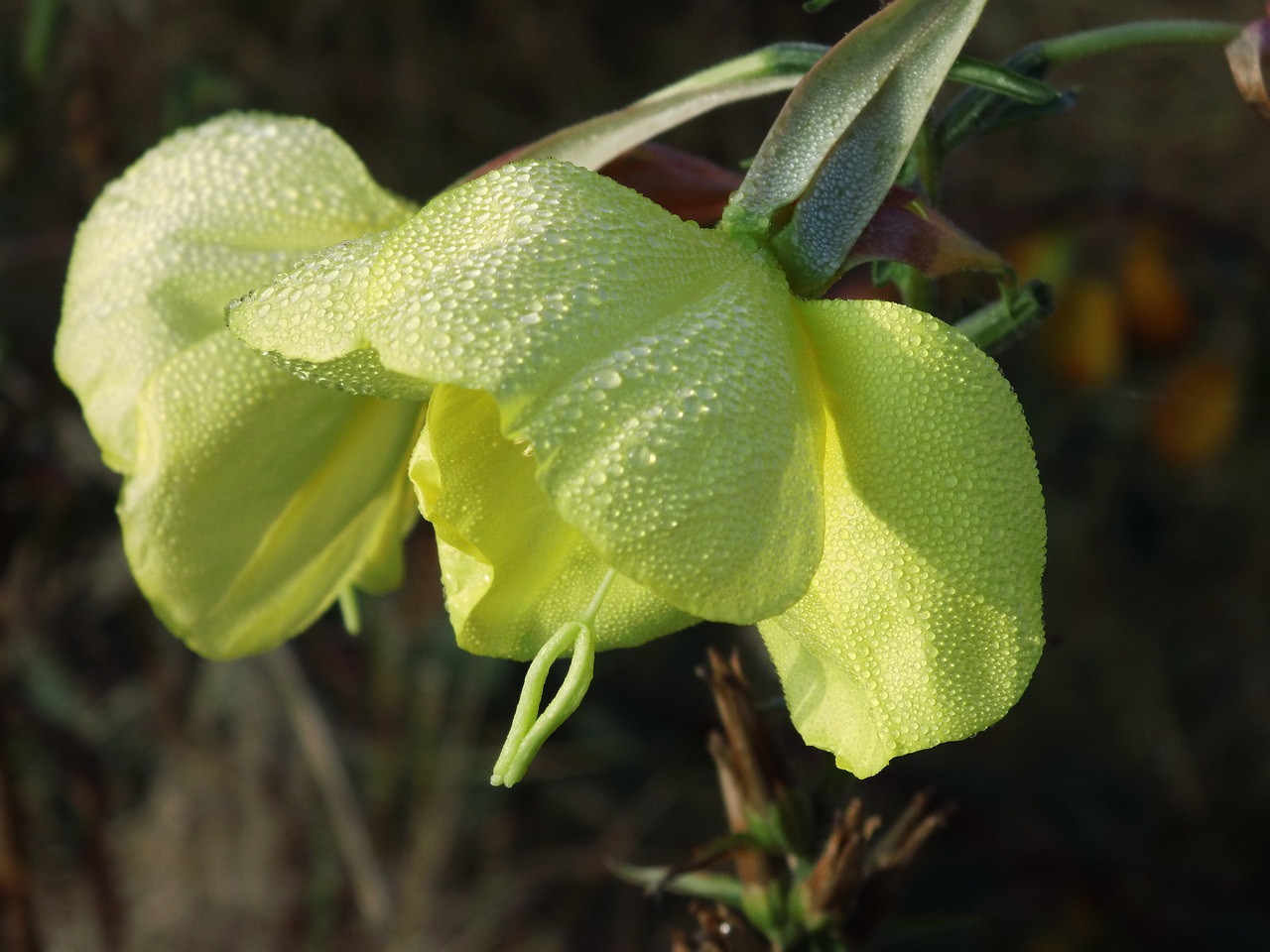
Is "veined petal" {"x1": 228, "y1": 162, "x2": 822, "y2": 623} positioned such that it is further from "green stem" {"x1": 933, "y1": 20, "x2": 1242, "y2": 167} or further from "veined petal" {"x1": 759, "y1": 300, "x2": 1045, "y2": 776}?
"green stem" {"x1": 933, "y1": 20, "x2": 1242, "y2": 167}

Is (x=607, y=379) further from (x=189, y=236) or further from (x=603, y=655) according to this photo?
(x=603, y=655)

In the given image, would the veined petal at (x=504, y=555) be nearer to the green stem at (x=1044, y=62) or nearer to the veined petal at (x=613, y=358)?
the veined petal at (x=613, y=358)

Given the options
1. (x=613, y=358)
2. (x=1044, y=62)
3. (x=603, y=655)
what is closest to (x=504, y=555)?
(x=613, y=358)

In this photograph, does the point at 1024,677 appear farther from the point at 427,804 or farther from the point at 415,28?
the point at 415,28

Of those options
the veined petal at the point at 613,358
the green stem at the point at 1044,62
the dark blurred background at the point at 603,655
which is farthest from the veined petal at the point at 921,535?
the dark blurred background at the point at 603,655

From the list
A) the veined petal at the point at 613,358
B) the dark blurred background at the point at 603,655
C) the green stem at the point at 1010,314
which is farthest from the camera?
the dark blurred background at the point at 603,655

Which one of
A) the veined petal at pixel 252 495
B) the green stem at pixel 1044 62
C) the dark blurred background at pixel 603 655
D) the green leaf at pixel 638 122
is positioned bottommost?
the dark blurred background at pixel 603 655

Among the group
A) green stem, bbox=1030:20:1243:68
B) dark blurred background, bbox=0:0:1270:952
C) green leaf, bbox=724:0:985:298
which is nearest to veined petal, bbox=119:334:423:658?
green leaf, bbox=724:0:985:298
